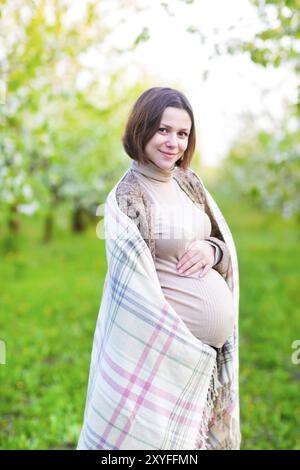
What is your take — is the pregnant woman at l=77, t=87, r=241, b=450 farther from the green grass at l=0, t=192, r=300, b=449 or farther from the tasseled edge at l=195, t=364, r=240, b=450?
the green grass at l=0, t=192, r=300, b=449

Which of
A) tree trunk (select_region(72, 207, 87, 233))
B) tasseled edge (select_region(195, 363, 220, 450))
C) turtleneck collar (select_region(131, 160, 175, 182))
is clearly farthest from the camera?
tree trunk (select_region(72, 207, 87, 233))

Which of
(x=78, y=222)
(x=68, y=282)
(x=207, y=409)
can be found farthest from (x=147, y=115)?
(x=78, y=222)

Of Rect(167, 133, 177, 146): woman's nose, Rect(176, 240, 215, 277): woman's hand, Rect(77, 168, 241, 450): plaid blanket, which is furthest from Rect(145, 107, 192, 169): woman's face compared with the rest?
Rect(176, 240, 215, 277): woman's hand

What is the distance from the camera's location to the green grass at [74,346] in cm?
419

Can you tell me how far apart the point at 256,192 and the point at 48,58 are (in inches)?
110

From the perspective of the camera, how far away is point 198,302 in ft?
7.57

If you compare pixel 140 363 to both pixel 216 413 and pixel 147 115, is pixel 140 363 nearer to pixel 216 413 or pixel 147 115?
pixel 216 413

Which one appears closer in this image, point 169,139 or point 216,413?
point 169,139

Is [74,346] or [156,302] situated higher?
[156,302]

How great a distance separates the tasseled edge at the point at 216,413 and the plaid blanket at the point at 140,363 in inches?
8.1

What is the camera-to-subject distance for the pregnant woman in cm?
218

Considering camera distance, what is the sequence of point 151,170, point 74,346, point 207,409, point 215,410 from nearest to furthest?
point 151,170
point 207,409
point 215,410
point 74,346

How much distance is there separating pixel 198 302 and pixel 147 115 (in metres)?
0.83

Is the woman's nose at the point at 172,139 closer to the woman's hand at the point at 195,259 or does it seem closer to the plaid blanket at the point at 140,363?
the plaid blanket at the point at 140,363
